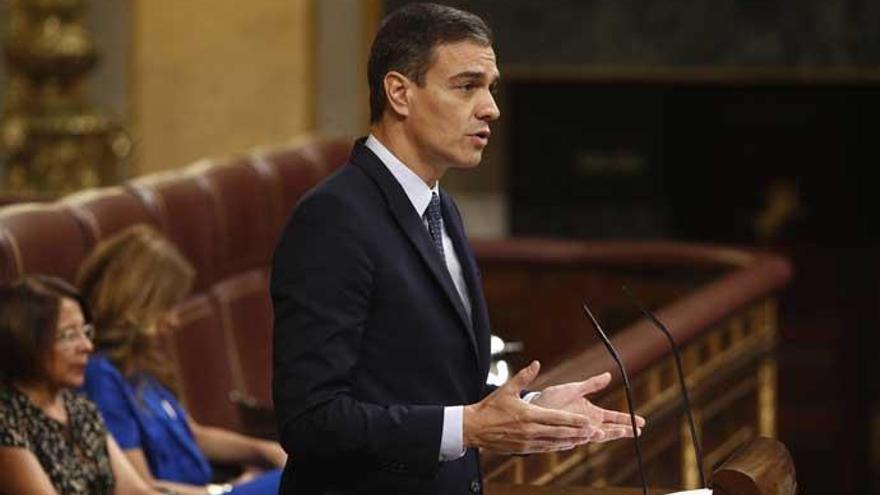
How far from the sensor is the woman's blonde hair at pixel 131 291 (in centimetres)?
443

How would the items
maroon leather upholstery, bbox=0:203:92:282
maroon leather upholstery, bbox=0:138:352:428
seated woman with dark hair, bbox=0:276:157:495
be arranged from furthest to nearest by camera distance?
maroon leather upholstery, bbox=0:138:352:428
maroon leather upholstery, bbox=0:203:92:282
seated woman with dark hair, bbox=0:276:157:495

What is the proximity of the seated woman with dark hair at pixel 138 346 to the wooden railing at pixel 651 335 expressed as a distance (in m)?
0.81

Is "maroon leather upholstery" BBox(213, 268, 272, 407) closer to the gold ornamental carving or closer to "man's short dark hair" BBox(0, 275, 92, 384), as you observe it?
the gold ornamental carving

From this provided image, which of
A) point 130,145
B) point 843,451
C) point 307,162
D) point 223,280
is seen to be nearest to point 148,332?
point 223,280

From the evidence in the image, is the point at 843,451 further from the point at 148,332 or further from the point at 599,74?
the point at 148,332

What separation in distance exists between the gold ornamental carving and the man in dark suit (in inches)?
206

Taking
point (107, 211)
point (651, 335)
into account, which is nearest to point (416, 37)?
point (651, 335)

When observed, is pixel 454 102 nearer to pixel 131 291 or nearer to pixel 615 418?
pixel 615 418

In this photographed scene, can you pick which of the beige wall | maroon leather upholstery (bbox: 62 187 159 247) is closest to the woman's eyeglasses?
maroon leather upholstery (bbox: 62 187 159 247)

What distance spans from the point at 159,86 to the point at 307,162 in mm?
1623

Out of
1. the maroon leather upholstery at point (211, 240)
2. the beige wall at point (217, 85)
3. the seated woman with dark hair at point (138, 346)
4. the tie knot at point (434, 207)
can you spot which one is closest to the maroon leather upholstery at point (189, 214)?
the maroon leather upholstery at point (211, 240)

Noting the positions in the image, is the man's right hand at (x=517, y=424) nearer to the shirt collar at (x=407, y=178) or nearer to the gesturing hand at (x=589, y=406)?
the gesturing hand at (x=589, y=406)

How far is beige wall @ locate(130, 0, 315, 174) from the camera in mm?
8688

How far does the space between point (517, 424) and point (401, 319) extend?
19 cm
